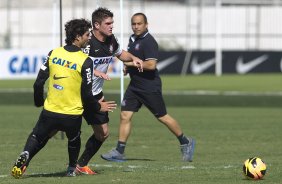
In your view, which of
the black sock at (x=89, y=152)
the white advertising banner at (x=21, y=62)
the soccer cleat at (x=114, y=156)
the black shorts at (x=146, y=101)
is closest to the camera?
the black sock at (x=89, y=152)

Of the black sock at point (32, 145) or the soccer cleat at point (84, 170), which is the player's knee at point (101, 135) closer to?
the soccer cleat at point (84, 170)

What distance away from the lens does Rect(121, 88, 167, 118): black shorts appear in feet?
52.6

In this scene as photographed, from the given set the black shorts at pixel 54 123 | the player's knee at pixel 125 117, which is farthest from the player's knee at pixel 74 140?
the player's knee at pixel 125 117

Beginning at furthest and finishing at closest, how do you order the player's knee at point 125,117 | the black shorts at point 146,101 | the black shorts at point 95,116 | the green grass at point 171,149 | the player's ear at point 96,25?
1. the player's knee at point 125,117
2. the black shorts at point 146,101
3. the player's ear at point 96,25
4. the black shorts at point 95,116
5. the green grass at point 171,149

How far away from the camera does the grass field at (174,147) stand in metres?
13.0

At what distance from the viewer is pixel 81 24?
41.0 feet

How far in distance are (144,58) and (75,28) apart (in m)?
3.56

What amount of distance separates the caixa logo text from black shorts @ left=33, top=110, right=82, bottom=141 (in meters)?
29.5

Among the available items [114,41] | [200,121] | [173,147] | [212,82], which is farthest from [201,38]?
[114,41]

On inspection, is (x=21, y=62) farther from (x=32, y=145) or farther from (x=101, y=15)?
(x=32, y=145)

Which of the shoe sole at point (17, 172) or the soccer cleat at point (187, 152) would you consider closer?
the shoe sole at point (17, 172)

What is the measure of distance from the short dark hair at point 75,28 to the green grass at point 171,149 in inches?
70.8

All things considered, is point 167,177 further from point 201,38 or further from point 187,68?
point 201,38

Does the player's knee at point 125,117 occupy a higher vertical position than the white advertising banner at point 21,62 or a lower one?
higher
